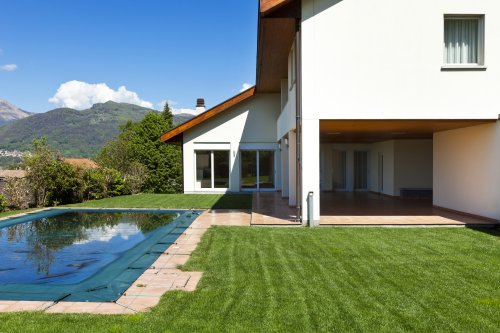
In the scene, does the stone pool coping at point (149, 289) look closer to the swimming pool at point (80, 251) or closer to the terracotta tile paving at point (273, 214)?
the swimming pool at point (80, 251)

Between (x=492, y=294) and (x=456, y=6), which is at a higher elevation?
(x=456, y=6)

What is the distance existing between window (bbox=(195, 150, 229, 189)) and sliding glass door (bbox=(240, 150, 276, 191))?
41.3 inches

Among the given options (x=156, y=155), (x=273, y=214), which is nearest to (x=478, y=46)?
(x=273, y=214)

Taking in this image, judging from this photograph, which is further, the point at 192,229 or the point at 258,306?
the point at 192,229

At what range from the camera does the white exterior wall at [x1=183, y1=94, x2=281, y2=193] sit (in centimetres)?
2305

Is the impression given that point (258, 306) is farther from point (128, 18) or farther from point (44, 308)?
point (128, 18)

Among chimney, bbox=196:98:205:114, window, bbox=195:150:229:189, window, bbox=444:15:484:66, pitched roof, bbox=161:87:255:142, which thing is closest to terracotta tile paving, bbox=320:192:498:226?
window, bbox=444:15:484:66

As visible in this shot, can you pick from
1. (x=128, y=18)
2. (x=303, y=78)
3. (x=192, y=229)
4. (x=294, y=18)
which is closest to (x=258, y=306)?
(x=192, y=229)

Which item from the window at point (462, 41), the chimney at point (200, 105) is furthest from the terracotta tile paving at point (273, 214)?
the chimney at point (200, 105)

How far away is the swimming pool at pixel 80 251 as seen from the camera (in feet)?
19.5

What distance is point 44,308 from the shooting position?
5.06 metres

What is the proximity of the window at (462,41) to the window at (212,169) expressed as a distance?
564 inches

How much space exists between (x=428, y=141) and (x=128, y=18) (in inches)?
1078

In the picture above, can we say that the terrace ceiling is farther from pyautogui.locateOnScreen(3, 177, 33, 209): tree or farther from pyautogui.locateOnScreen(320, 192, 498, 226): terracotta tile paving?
pyautogui.locateOnScreen(3, 177, 33, 209): tree
